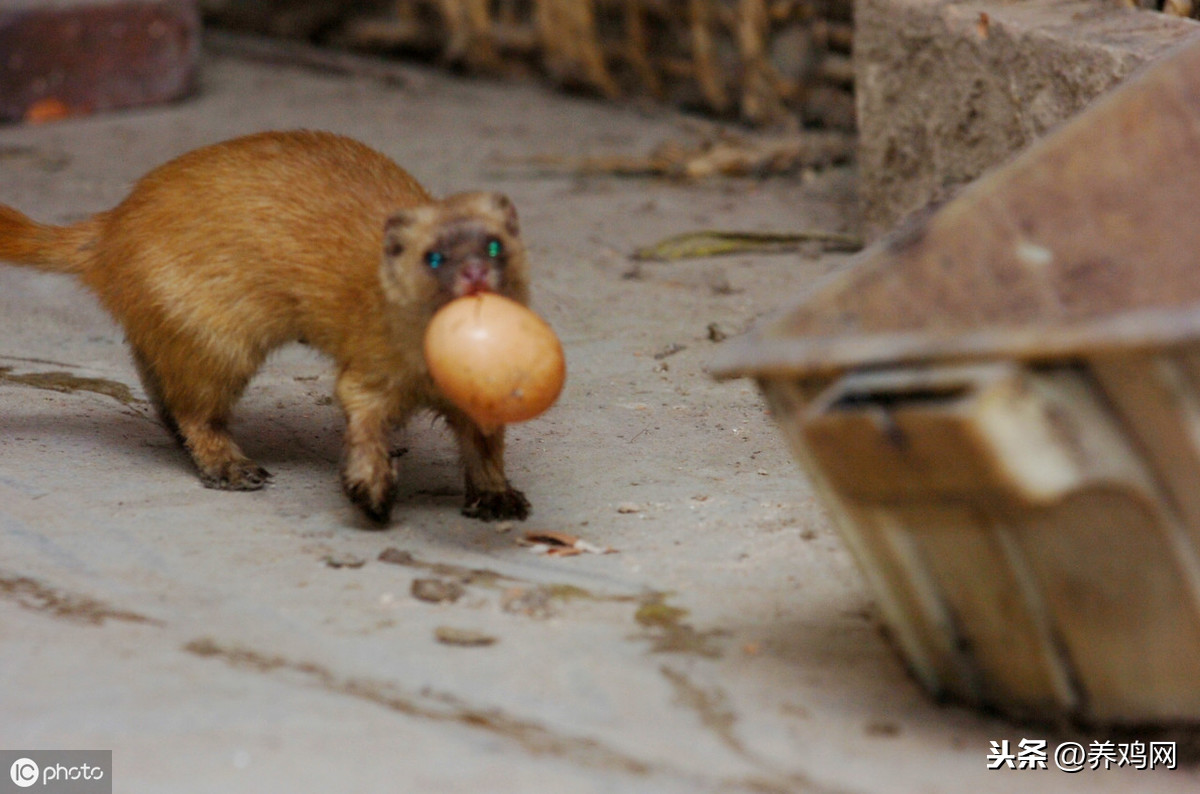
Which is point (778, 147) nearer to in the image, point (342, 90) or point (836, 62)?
point (836, 62)

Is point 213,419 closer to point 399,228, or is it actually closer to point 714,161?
point 399,228

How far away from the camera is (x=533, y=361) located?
3.25 m

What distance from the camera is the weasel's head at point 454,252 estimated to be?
11.4 feet

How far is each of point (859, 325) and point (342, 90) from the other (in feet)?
27.0

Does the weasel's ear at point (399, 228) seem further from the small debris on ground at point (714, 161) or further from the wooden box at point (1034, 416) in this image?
the small debris on ground at point (714, 161)

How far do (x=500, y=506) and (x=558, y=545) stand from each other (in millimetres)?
277

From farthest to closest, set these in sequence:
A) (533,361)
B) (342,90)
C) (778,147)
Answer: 1. (342,90)
2. (778,147)
3. (533,361)

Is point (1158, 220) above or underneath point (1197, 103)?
underneath

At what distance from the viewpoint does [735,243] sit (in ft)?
21.2

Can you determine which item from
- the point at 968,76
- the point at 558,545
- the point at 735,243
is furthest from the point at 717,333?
A: the point at 558,545

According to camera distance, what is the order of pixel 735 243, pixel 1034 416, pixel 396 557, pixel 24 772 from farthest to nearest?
pixel 735 243
pixel 396 557
pixel 24 772
pixel 1034 416

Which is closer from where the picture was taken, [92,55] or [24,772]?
[24,772]

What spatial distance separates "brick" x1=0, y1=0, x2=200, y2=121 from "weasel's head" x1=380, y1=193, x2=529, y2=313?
6.11 m

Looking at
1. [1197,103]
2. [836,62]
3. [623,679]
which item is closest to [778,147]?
[836,62]
